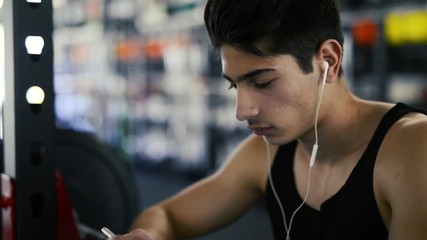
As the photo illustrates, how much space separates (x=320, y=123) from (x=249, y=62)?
0.76ft

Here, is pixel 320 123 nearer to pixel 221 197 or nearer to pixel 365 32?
pixel 221 197

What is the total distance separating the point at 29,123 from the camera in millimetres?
1036

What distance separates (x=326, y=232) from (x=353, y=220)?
0.08 m

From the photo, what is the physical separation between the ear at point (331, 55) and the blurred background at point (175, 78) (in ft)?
6.82

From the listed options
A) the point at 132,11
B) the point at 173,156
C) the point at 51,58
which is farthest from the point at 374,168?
the point at 132,11

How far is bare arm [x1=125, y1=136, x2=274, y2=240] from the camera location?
143cm

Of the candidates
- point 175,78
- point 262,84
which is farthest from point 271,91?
point 175,78

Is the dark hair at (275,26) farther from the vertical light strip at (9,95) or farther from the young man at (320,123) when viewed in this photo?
the vertical light strip at (9,95)

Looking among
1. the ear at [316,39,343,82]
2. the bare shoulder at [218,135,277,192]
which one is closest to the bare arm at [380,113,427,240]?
the ear at [316,39,343,82]

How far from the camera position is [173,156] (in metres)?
5.51

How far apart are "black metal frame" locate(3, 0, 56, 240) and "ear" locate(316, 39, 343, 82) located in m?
0.52

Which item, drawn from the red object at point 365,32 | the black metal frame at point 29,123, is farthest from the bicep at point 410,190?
the red object at point 365,32

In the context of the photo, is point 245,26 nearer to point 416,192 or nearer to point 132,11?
point 416,192

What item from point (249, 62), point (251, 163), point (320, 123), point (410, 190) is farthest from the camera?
point (251, 163)
